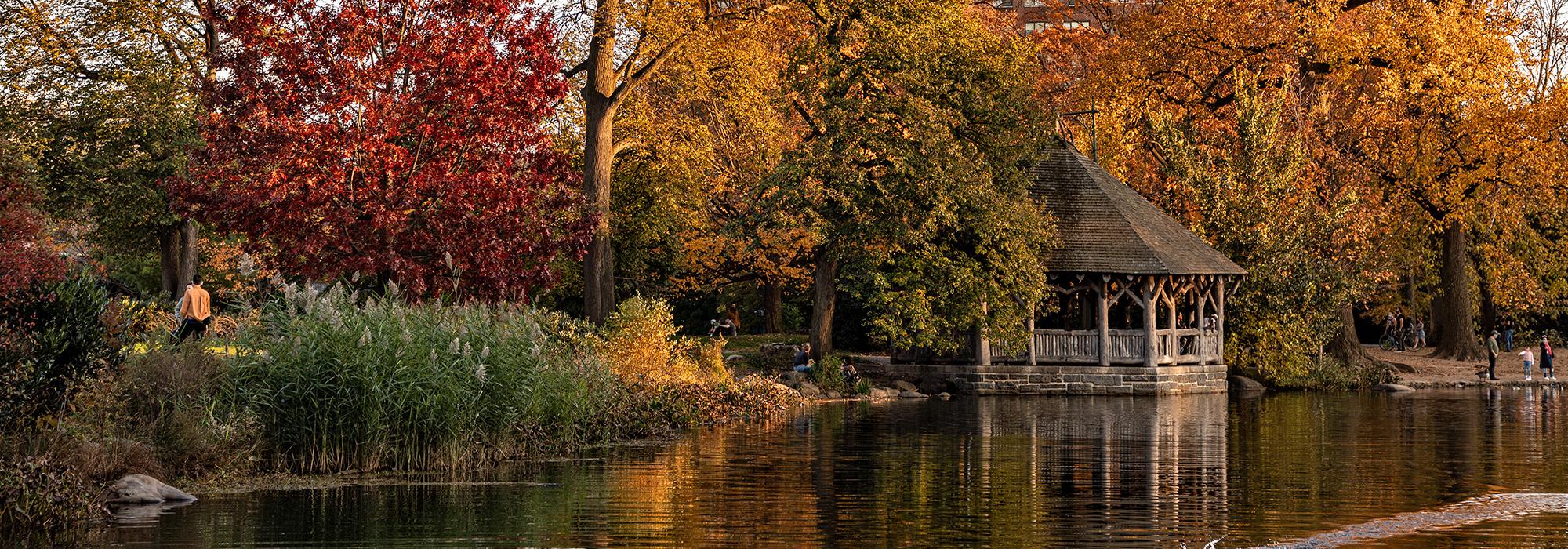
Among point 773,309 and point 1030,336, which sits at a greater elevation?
point 773,309

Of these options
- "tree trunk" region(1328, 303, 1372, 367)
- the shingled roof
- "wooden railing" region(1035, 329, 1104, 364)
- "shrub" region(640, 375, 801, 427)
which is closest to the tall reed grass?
"shrub" region(640, 375, 801, 427)

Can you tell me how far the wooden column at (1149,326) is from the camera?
36562mm

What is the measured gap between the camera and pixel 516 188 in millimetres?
22500

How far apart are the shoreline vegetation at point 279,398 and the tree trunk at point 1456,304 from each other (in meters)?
33.1

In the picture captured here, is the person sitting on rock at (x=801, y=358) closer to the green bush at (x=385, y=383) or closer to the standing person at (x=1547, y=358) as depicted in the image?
the green bush at (x=385, y=383)

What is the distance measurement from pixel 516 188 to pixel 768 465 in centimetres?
612

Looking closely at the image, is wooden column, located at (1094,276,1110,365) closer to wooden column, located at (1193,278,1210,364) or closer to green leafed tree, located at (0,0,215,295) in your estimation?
wooden column, located at (1193,278,1210,364)

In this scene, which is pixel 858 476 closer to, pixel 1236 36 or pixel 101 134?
pixel 1236 36

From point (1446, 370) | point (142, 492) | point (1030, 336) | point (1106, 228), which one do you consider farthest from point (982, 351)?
point (142, 492)

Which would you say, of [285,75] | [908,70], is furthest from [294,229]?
[908,70]

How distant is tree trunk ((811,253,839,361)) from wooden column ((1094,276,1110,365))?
605cm

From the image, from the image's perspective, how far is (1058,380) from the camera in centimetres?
3662

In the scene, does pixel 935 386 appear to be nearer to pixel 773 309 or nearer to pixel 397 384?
pixel 773 309

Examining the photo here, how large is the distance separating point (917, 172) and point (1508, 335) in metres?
29.8
